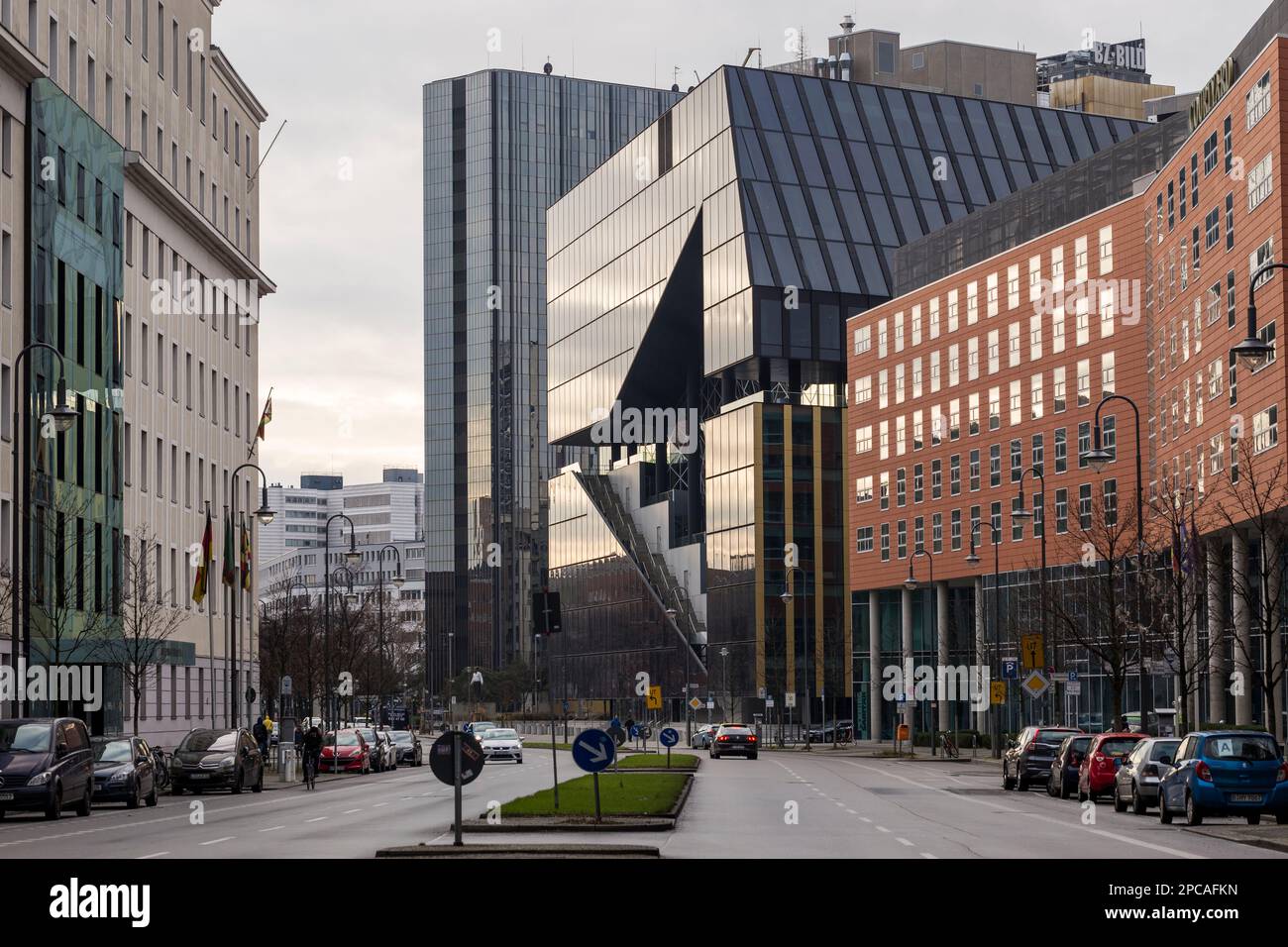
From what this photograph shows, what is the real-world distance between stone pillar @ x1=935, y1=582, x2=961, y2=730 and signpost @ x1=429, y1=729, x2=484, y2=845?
77.6 meters

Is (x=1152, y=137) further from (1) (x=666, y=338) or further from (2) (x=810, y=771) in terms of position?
(1) (x=666, y=338)

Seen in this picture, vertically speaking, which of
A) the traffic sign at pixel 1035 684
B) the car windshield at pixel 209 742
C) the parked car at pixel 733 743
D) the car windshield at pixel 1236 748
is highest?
the traffic sign at pixel 1035 684

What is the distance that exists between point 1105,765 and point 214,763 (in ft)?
68.7

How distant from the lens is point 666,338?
131625 mm

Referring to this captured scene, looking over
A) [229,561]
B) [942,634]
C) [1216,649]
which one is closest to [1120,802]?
[1216,649]

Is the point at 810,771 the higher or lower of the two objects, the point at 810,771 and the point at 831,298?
the lower

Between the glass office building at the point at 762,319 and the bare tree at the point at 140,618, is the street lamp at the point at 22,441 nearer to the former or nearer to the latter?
the bare tree at the point at 140,618

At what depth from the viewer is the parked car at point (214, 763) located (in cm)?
4725

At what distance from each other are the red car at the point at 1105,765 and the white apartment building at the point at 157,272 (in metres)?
28.7

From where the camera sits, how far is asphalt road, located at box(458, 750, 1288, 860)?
920 inches

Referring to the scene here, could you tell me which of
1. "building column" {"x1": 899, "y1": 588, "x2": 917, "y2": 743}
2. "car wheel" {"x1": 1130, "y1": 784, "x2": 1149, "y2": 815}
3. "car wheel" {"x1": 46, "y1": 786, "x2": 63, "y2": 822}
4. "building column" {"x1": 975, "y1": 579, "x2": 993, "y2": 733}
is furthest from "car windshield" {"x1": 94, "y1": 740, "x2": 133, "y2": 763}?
"building column" {"x1": 899, "y1": 588, "x2": 917, "y2": 743}

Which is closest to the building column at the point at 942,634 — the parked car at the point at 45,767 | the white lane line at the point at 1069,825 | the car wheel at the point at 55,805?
the white lane line at the point at 1069,825
